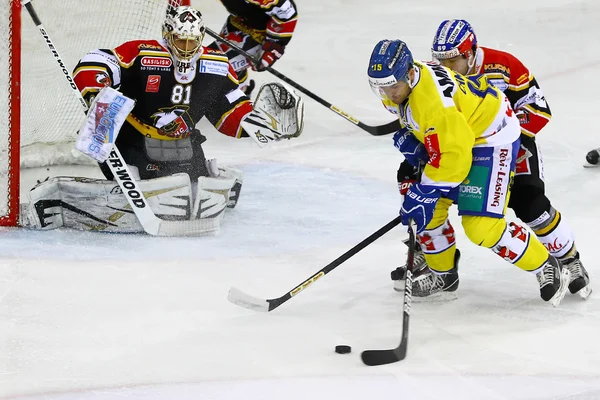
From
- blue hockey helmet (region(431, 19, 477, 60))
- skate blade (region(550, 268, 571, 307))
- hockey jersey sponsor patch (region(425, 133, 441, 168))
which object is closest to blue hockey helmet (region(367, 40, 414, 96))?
hockey jersey sponsor patch (region(425, 133, 441, 168))

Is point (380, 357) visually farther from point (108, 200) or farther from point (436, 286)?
point (108, 200)

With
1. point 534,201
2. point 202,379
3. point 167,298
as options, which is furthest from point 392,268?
point 202,379

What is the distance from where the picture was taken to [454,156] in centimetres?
295

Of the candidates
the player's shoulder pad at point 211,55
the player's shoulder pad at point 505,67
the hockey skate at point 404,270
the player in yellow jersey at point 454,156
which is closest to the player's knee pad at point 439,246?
the player in yellow jersey at point 454,156

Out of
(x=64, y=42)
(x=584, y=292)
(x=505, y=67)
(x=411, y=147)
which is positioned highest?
(x=505, y=67)

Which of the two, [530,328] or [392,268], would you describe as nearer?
[530,328]

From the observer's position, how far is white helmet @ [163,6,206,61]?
4.07 m


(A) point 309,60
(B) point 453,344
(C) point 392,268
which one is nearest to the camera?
(B) point 453,344

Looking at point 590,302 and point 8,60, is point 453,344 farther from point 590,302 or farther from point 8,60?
point 8,60

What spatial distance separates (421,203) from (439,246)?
0.40 metres

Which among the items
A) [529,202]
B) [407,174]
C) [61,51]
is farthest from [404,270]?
[61,51]

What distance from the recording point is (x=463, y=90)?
3.07 metres

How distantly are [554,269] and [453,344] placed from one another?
534 millimetres

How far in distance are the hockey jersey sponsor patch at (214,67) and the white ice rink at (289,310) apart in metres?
0.63
